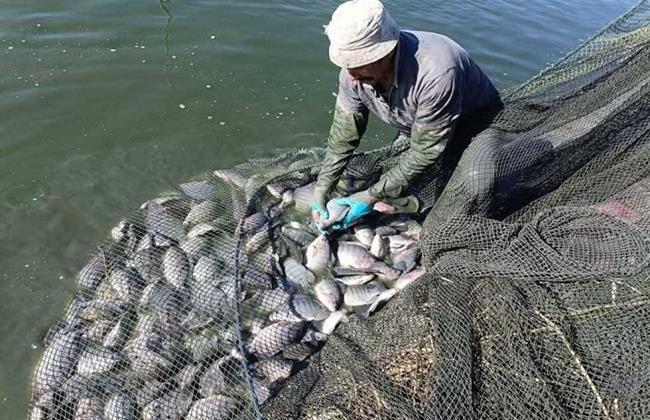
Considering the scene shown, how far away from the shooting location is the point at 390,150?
5.71 metres

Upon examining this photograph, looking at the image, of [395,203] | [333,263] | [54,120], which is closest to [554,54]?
[395,203]

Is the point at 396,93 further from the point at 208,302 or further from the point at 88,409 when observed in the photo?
the point at 88,409

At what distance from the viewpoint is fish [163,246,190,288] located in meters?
4.52

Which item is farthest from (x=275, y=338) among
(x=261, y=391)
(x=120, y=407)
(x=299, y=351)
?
(x=120, y=407)

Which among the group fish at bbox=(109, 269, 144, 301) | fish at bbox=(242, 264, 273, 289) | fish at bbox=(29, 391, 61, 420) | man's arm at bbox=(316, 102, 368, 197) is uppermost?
man's arm at bbox=(316, 102, 368, 197)

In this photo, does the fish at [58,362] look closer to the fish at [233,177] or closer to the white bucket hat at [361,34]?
the fish at [233,177]

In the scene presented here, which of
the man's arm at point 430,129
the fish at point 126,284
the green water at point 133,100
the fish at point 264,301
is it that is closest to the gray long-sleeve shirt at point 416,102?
the man's arm at point 430,129

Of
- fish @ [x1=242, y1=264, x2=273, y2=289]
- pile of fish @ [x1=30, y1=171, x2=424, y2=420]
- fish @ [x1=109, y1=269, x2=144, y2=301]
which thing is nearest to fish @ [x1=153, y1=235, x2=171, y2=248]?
pile of fish @ [x1=30, y1=171, x2=424, y2=420]

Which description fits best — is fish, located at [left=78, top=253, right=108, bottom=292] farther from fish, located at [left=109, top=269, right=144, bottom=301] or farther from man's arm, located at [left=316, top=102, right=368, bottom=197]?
man's arm, located at [left=316, top=102, right=368, bottom=197]

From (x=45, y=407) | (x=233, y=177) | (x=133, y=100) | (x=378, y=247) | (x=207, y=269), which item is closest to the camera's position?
(x=45, y=407)

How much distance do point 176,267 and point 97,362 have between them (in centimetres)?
102

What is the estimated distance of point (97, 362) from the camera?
390 centimetres

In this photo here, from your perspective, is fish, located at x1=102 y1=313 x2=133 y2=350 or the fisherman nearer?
the fisherman

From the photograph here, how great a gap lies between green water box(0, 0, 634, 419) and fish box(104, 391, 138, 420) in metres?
0.76
